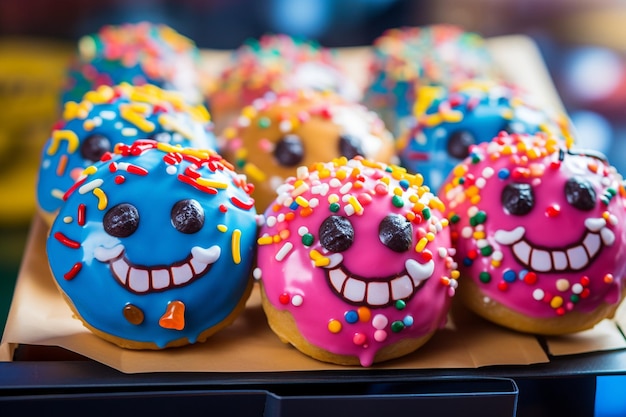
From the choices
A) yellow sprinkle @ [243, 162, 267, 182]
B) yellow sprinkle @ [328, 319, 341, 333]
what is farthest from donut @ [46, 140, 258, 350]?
yellow sprinkle @ [243, 162, 267, 182]

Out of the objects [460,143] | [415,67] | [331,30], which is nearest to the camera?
[460,143]

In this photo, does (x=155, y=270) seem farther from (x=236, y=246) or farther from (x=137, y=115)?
(x=137, y=115)

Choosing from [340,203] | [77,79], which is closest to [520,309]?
[340,203]

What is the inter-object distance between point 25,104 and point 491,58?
1.69 meters

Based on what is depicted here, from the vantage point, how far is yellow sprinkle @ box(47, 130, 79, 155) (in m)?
1.89

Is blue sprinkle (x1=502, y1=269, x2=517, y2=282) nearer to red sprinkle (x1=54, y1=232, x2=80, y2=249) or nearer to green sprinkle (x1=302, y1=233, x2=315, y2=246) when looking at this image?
green sprinkle (x1=302, y1=233, x2=315, y2=246)

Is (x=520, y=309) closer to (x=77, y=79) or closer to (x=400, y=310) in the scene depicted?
(x=400, y=310)

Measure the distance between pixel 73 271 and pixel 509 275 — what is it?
853 mm

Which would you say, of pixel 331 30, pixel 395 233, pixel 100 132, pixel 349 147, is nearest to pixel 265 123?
pixel 349 147

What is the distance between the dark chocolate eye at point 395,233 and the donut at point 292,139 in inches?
16.9

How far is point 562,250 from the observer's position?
63.2 inches

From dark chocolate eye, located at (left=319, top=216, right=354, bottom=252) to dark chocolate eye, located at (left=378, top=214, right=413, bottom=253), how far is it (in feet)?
0.20

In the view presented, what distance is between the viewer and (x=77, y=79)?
249 centimetres

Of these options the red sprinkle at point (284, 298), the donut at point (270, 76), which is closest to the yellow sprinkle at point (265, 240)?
the red sprinkle at point (284, 298)
